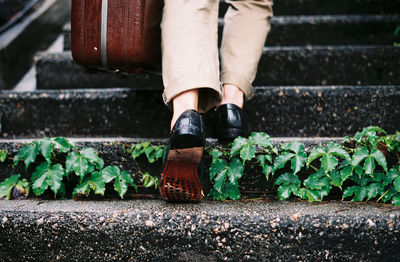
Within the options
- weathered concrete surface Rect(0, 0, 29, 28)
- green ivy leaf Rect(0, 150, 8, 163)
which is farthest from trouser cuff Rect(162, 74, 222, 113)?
weathered concrete surface Rect(0, 0, 29, 28)

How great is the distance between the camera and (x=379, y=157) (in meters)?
1.22

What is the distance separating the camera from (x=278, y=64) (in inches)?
78.4

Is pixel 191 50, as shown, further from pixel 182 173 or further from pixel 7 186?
pixel 7 186

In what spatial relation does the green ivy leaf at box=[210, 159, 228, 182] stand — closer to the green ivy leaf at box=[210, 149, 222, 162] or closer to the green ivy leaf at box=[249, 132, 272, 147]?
the green ivy leaf at box=[210, 149, 222, 162]

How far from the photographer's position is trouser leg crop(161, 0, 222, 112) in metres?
1.20

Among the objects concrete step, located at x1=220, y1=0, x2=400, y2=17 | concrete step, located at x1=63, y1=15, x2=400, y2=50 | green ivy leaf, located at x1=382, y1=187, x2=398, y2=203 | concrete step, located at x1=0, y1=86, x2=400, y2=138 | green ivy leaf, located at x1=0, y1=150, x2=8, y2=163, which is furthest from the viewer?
concrete step, located at x1=220, y1=0, x2=400, y2=17

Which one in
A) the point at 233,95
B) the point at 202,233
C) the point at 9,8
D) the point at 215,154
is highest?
the point at 9,8

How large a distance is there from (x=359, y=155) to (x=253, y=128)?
22.6 inches

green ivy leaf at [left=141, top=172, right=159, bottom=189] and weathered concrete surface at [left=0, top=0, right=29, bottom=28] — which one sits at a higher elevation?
weathered concrete surface at [left=0, top=0, right=29, bottom=28]

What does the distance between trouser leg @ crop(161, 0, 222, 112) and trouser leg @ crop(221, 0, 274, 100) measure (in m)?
0.24

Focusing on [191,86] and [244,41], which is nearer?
[191,86]

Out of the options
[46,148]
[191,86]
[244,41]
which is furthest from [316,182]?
[46,148]

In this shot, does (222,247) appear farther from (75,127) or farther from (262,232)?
(75,127)

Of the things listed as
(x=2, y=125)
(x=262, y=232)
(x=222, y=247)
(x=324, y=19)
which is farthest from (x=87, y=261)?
(x=324, y=19)
